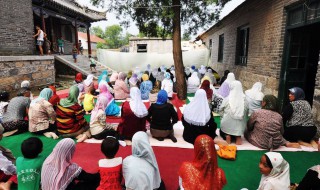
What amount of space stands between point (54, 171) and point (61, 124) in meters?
2.27

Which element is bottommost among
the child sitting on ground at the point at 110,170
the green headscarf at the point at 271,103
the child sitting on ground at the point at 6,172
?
the child sitting on ground at the point at 6,172

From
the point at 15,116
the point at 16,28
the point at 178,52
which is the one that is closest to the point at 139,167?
the point at 15,116

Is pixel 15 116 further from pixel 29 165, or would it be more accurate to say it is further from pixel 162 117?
pixel 162 117

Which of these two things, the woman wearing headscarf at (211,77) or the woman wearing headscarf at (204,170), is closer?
the woman wearing headscarf at (204,170)

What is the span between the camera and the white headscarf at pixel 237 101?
13.3 feet

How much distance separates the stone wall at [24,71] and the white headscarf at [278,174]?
850cm

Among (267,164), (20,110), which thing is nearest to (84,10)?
(20,110)

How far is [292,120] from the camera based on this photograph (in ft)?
13.3

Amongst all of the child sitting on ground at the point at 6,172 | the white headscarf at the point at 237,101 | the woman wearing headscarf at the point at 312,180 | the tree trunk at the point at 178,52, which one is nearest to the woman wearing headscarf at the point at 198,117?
the white headscarf at the point at 237,101

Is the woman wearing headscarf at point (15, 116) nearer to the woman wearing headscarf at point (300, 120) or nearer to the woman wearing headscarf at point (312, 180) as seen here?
the woman wearing headscarf at point (312, 180)

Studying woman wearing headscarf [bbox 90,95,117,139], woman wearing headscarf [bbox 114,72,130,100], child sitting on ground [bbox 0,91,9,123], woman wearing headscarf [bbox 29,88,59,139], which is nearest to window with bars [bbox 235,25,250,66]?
woman wearing headscarf [bbox 114,72,130,100]

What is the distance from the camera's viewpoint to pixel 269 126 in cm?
381

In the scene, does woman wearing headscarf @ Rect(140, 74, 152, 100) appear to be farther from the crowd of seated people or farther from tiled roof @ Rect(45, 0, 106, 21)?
tiled roof @ Rect(45, 0, 106, 21)

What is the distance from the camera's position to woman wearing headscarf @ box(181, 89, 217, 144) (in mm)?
3934
